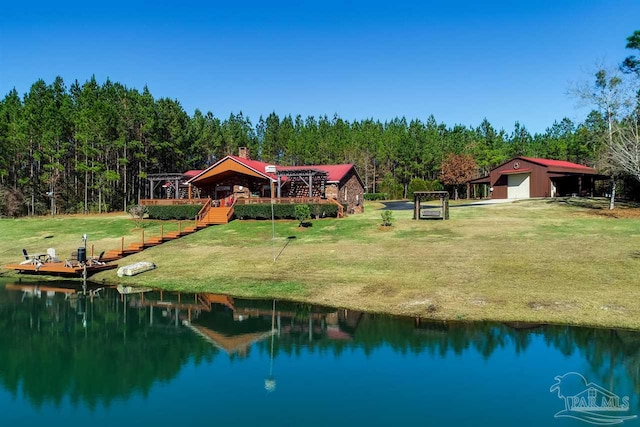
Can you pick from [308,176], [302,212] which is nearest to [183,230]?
[302,212]

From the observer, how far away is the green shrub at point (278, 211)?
117 feet

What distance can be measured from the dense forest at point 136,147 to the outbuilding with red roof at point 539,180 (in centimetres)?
387

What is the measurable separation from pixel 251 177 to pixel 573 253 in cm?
2870

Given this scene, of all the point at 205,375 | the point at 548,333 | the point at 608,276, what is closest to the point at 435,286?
the point at 548,333

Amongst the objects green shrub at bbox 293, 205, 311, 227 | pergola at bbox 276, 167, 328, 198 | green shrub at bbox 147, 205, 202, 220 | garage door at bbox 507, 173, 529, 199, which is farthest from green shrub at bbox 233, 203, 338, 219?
garage door at bbox 507, 173, 529, 199

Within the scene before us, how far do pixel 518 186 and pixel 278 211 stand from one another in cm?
3415

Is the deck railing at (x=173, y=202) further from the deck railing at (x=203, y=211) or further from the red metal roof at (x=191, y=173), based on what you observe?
the red metal roof at (x=191, y=173)

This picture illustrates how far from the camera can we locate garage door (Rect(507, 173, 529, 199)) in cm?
5453

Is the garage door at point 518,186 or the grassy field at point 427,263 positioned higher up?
the garage door at point 518,186

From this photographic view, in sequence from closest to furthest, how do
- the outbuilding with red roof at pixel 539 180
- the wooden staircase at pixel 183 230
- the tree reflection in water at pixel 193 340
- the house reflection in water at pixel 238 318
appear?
the tree reflection in water at pixel 193 340 → the house reflection in water at pixel 238 318 → the wooden staircase at pixel 183 230 → the outbuilding with red roof at pixel 539 180

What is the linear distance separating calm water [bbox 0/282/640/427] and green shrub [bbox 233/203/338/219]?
1838 cm

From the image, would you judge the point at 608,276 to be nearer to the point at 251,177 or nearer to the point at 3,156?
the point at 251,177

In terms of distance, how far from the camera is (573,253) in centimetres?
2172

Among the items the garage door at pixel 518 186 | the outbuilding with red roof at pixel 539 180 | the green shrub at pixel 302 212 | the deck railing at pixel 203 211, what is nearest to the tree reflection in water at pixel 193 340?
the green shrub at pixel 302 212
